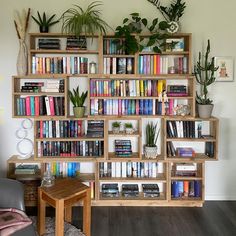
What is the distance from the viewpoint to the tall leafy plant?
321cm

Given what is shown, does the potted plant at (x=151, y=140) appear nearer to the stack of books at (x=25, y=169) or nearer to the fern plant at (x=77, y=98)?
the fern plant at (x=77, y=98)

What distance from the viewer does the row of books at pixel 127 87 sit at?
10.7 ft

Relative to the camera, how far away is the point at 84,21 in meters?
3.12

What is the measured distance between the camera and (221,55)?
3.38m

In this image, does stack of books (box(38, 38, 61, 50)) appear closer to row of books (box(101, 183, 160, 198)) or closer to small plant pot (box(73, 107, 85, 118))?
small plant pot (box(73, 107, 85, 118))

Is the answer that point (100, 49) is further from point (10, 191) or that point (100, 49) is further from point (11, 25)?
point (10, 191)

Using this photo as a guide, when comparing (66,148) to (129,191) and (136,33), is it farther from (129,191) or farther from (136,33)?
(136,33)

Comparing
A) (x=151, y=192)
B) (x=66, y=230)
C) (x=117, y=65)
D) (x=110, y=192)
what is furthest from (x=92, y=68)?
(x=66, y=230)

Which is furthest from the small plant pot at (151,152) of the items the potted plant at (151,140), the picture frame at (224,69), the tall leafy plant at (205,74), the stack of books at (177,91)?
the picture frame at (224,69)

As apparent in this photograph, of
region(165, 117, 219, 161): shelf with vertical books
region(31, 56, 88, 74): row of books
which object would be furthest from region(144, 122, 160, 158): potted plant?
region(31, 56, 88, 74): row of books

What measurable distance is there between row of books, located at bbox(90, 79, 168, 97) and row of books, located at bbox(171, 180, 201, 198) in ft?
3.55

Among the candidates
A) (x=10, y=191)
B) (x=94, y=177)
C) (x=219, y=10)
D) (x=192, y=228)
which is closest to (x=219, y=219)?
(x=192, y=228)

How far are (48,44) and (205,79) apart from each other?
1.82 m

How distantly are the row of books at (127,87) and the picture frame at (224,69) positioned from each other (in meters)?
0.71
